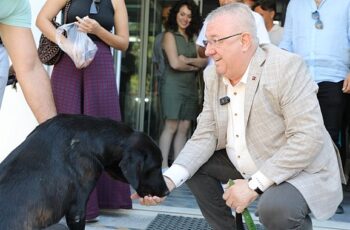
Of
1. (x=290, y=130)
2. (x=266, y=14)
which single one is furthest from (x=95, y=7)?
(x=290, y=130)

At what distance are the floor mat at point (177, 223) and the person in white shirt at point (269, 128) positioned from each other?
100cm

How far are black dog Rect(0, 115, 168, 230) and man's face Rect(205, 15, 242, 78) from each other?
0.67m

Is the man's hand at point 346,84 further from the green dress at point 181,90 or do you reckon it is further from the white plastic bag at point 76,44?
the green dress at point 181,90

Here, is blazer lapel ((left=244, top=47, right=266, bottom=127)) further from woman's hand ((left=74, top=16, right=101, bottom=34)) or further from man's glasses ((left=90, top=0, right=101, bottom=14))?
man's glasses ((left=90, top=0, right=101, bottom=14))

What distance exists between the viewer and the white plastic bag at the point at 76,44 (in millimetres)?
3320

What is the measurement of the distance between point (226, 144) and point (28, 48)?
113cm

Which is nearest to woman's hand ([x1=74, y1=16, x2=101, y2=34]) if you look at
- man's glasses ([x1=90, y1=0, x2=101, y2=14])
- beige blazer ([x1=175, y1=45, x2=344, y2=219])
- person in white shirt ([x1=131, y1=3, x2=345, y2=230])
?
man's glasses ([x1=90, y1=0, x2=101, y2=14])

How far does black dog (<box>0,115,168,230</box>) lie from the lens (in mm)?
1748

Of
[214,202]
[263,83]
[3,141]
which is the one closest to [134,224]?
[214,202]

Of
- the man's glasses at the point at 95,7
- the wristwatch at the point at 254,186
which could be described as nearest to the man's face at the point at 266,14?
the man's glasses at the point at 95,7

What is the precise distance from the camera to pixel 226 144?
286cm

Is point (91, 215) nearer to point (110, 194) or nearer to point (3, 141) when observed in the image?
point (110, 194)

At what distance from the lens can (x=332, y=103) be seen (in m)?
3.84

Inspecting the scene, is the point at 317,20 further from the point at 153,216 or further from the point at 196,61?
the point at 153,216
